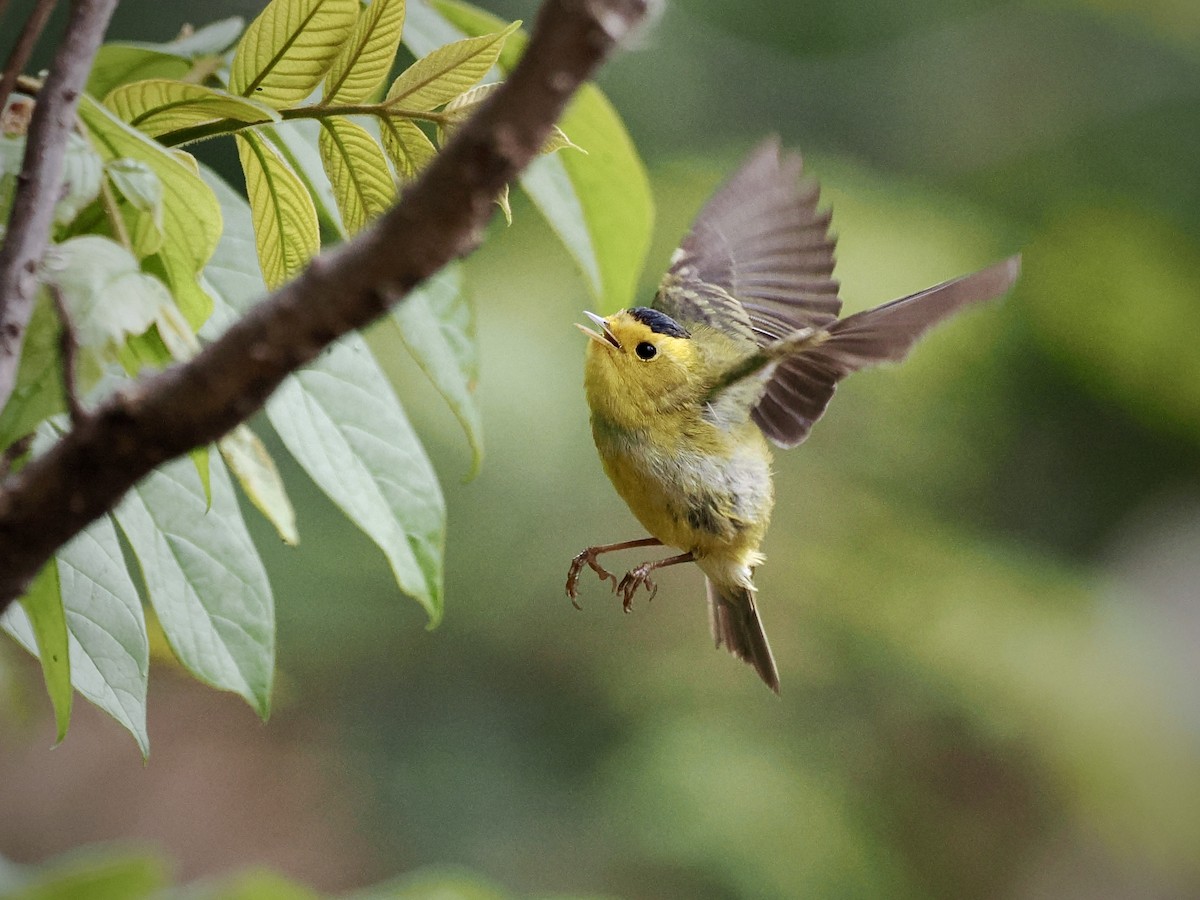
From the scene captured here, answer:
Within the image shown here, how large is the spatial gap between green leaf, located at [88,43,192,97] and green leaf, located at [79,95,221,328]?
8.3 inches

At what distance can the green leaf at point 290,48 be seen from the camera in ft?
1.92

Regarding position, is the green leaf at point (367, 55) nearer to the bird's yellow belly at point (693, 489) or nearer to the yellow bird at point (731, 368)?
the yellow bird at point (731, 368)

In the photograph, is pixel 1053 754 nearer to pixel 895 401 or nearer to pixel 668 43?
pixel 895 401

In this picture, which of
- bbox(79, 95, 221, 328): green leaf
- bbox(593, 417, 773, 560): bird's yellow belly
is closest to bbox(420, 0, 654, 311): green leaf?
bbox(593, 417, 773, 560): bird's yellow belly

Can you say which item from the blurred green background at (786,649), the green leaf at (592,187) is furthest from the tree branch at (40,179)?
the blurred green background at (786,649)

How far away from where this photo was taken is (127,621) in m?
0.67

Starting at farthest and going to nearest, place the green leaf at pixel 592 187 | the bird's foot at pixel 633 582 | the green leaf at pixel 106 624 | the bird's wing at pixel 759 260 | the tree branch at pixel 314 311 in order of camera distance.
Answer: the bird's wing at pixel 759 260 → the bird's foot at pixel 633 582 → the green leaf at pixel 592 187 → the green leaf at pixel 106 624 → the tree branch at pixel 314 311

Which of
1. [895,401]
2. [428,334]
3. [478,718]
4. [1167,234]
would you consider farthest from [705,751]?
[428,334]

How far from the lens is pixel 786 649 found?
3193 millimetres

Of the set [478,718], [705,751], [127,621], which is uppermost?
[127,621]

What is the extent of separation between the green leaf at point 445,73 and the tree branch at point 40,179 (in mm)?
149

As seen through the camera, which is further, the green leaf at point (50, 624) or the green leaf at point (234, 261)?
the green leaf at point (234, 261)

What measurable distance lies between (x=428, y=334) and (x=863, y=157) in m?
3.94

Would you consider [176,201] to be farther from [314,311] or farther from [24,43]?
[314,311]
